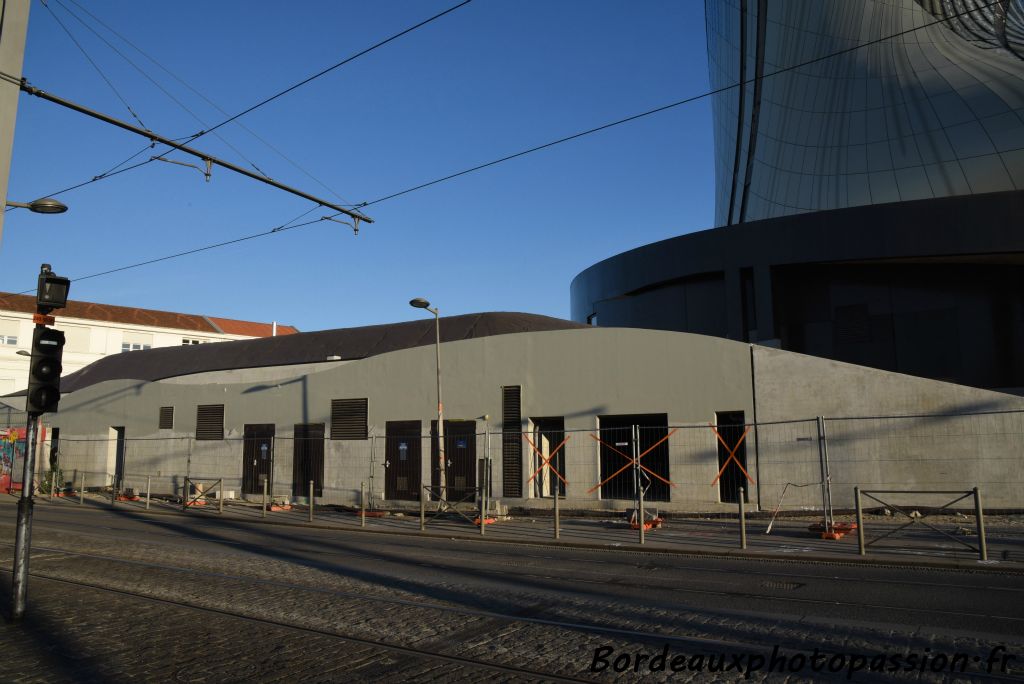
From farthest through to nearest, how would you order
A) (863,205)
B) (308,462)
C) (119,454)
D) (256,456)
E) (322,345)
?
(863,205) → (119,454) → (322,345) → (256,456) → (308,462)

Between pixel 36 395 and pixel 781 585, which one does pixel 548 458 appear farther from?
pixel 36 395

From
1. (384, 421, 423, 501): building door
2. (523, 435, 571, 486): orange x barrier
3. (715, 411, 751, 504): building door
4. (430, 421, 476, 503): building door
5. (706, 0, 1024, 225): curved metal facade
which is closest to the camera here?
(715, 411, 751, 504): building door

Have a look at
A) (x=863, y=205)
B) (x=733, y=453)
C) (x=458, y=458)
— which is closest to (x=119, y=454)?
(x=458, y=458)

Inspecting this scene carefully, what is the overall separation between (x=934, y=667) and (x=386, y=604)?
6.00m

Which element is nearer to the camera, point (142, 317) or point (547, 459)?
point (547, 459)

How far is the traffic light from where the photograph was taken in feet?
27.4

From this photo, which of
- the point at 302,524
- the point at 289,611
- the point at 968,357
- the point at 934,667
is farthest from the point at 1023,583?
the point at 968,357

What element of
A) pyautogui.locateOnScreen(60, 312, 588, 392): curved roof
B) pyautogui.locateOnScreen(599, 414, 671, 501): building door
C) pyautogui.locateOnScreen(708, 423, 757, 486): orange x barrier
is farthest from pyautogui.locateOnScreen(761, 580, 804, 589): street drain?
pyautogui.locateOnScreen(60, 312, 588, 392): curved roof

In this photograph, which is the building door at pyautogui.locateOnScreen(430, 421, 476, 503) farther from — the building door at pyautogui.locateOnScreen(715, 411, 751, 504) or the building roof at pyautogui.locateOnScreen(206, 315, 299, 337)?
the building roof at pyautogui.locateOnScreen(206, 315, 299, 337)

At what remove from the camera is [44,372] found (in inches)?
333

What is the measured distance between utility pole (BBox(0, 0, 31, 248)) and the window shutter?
17.5 metres

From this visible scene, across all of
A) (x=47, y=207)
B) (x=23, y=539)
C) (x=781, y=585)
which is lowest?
(x=781, y=585)

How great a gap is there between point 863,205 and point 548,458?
2602 centimetres

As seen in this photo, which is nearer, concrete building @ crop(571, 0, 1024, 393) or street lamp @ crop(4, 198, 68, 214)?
street lamp @ crop(4, 198, 68, 214)
